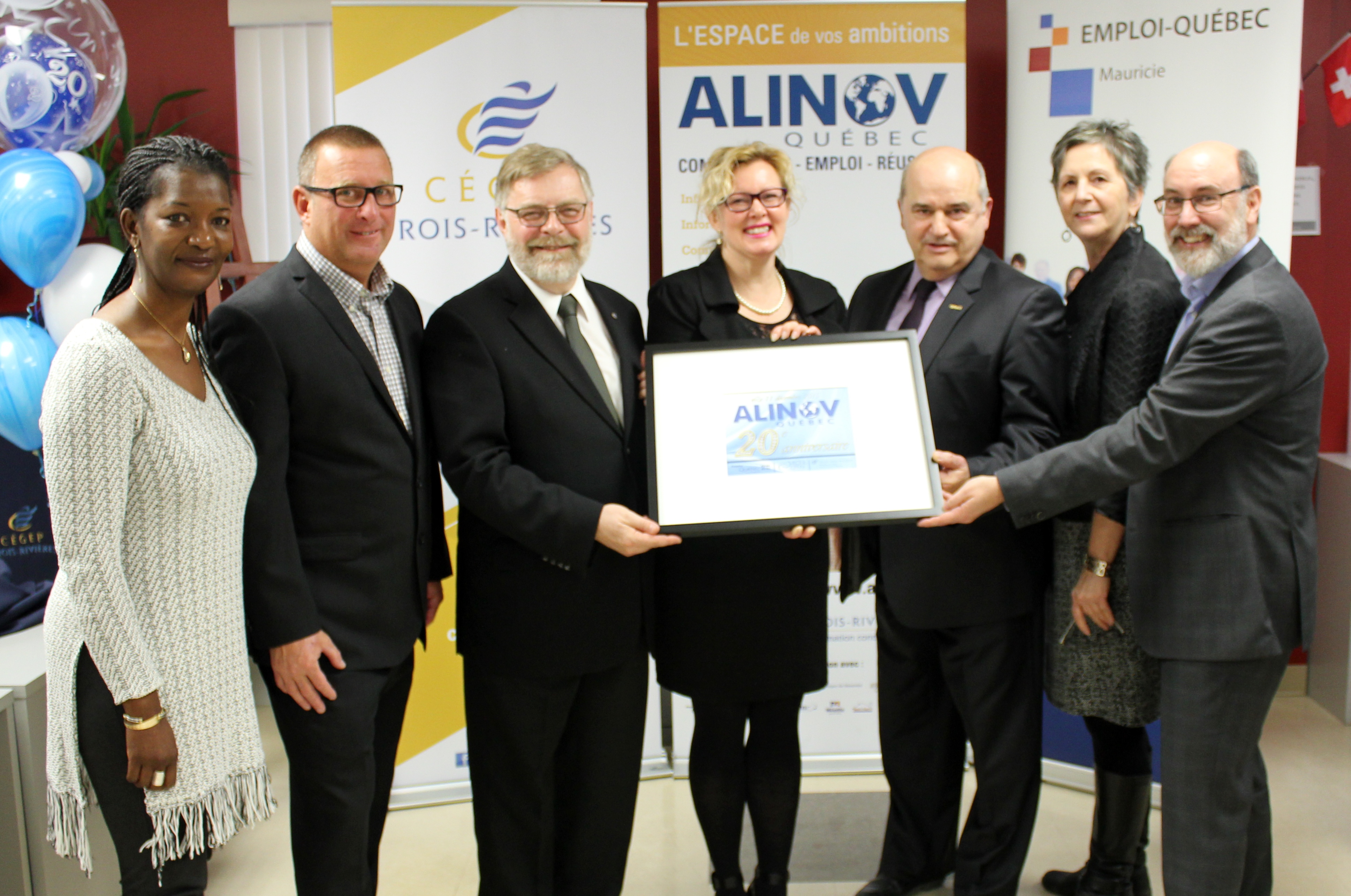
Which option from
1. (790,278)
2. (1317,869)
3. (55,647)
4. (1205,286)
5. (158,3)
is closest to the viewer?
(55,647)

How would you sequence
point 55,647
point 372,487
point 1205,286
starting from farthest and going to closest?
point 1205,286 → point 372,487 → point 55,647

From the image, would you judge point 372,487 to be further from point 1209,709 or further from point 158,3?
point 158,3

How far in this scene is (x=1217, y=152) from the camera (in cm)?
223

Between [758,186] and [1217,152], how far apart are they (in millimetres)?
1010

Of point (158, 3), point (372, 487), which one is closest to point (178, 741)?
point (372, 487)

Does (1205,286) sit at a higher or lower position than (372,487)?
higher

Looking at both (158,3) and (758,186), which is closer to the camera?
(758,186)

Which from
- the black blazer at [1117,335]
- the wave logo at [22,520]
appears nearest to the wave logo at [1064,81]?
the black blazer at [1117,335]

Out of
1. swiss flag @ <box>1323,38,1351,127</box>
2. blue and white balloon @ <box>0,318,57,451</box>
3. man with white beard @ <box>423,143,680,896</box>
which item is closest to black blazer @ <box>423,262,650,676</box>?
man with white beard @ <box>423,143,680,896</box>

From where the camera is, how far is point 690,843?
323 centimetres

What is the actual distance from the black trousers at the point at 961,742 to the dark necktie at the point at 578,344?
95 centimetres

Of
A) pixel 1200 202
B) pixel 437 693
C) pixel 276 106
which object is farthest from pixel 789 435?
pixel 276 106

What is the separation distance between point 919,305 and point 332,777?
171 cm

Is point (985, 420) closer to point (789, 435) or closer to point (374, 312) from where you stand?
point (789, 435)
